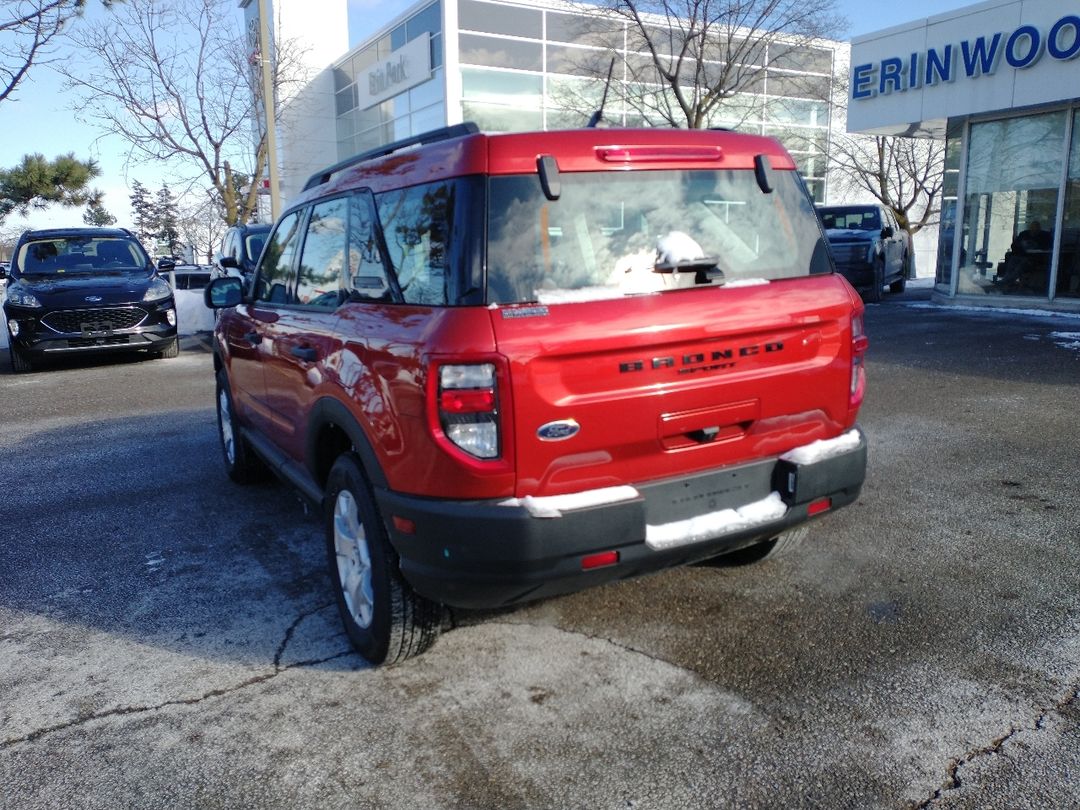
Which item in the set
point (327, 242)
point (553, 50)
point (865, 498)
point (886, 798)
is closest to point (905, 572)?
point (865, 498)

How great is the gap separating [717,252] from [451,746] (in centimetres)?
194

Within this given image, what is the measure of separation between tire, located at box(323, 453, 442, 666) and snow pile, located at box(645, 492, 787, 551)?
893 millimetres

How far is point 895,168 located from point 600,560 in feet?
104

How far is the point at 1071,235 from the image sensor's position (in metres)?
14.3

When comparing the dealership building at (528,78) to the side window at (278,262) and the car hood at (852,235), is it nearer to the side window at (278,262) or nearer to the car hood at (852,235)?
the car hood at (852,235)

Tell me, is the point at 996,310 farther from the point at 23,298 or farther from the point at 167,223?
the point at 167,223

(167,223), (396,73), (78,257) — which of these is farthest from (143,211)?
(78,257)

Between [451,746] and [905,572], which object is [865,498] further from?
[451,746]

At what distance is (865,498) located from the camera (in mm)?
5012

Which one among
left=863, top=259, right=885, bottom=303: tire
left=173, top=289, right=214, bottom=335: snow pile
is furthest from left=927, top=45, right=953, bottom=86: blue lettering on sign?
left=173, top=289, right=214, bottom=335: snow pile

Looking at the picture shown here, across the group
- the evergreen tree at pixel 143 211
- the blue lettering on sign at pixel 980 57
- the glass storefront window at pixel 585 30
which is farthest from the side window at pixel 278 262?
the evergreen tree at pixel 143 211

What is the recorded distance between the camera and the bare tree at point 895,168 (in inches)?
1145

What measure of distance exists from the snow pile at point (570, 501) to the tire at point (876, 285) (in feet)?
50.3

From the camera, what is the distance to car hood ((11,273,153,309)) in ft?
36.0
